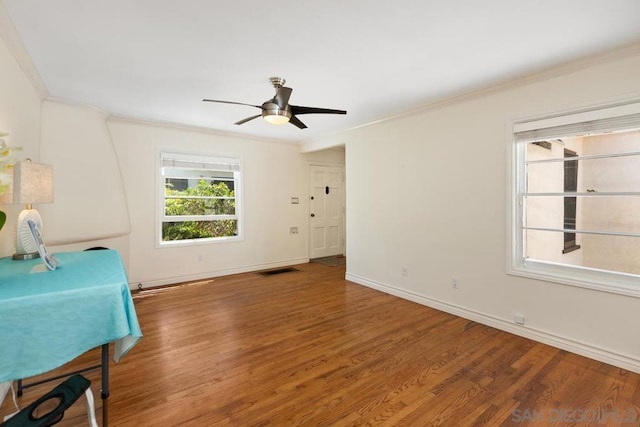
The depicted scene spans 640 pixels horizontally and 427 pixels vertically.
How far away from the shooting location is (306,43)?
7.43 feet

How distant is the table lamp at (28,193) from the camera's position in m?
1.81

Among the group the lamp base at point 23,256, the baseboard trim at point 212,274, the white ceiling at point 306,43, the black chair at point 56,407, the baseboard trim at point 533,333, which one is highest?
the white ceiling at point 306,43

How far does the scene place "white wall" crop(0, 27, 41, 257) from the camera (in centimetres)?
214

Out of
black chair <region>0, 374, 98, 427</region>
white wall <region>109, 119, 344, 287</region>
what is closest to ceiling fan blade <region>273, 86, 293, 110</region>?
black chair <region>0, 374, 98, 427</region>

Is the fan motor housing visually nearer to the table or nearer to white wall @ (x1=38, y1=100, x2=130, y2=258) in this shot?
the table

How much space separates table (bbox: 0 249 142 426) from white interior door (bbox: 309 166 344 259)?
4794 mm

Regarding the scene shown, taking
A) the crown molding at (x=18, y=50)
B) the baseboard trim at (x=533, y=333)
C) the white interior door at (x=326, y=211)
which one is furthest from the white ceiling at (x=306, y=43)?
the white interior door at (x=326, y=211)

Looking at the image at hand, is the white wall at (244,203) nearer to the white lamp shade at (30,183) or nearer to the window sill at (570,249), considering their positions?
the white lamp shade at (30,183)

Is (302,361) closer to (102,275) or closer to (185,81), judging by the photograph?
(102,275)

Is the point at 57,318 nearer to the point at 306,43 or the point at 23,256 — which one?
the point at 23,256

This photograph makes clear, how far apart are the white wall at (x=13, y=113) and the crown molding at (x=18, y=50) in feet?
0.13

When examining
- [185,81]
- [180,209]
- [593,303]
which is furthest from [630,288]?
[180,209]

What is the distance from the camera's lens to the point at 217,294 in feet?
13.8

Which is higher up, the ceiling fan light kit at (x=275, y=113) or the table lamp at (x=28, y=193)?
the ceiling fan light kit at (x=275, y=113)
